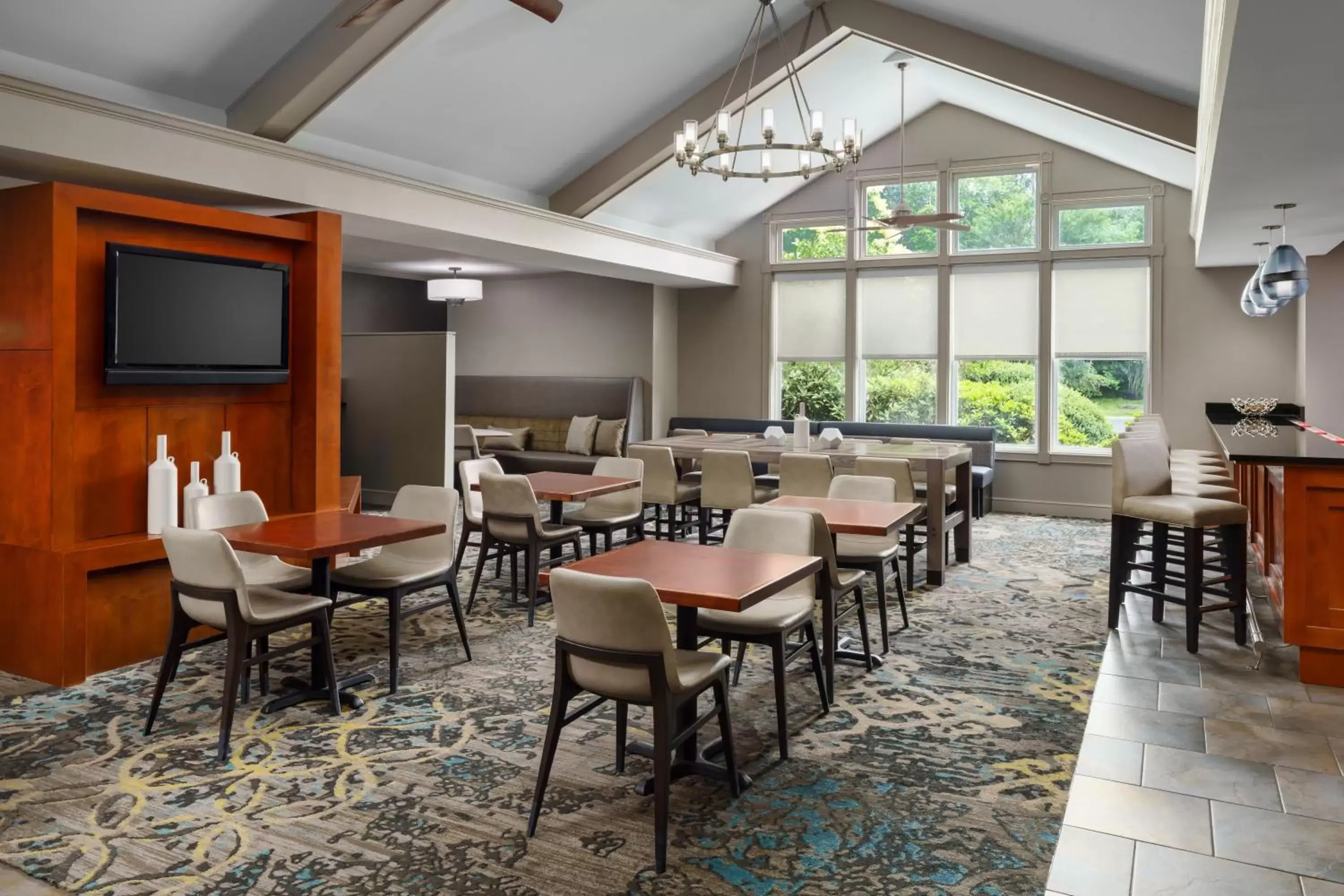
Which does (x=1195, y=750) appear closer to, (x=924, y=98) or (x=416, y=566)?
(x=416, y=566)

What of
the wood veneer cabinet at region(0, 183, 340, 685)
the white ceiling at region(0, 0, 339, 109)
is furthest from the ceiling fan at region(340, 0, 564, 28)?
the wood veneer cabinet at region(0, 183, 340, 685)

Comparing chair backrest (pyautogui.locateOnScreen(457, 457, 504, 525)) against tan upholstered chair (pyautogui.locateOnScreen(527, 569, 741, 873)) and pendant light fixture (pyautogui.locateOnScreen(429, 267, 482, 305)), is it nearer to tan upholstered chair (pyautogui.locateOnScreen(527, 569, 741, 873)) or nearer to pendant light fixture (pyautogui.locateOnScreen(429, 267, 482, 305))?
tan upholstered chair (pyautogui.locateOnScreen(527, 569, 741, 873))

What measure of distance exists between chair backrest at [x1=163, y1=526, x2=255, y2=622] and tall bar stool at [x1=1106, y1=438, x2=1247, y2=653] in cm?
432

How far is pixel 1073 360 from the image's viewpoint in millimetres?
9570

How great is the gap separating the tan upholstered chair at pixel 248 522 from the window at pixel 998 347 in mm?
7429

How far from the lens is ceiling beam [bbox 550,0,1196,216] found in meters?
6.47

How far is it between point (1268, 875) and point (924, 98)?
8536 mm

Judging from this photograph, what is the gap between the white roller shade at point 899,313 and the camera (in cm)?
1014

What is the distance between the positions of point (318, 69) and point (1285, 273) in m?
5.55

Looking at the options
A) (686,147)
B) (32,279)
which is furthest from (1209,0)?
(32,279)

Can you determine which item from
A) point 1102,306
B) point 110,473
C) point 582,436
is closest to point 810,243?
point 1102,306

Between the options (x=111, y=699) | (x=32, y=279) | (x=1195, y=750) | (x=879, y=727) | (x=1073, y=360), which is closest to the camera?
(x=1195, y=750)

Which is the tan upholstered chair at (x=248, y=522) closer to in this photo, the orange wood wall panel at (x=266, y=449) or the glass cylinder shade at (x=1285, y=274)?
the orange wood wall panel at (x=266, y=449)

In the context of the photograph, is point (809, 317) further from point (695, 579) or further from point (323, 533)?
point (695, 579)
